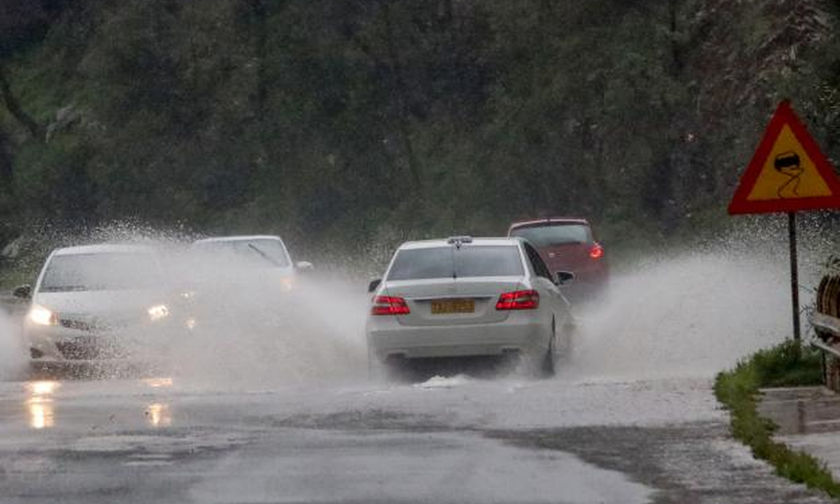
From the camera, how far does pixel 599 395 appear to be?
57.9ft

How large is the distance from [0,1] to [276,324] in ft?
180

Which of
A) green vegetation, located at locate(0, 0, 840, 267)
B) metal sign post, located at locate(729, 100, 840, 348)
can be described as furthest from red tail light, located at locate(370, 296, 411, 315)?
green vegetation, located at locate(0, 0, 840, 267)

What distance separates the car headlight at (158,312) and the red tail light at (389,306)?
5.48m

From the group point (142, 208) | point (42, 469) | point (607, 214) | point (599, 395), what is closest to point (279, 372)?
point (599, 395)

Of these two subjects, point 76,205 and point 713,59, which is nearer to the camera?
point 713,59

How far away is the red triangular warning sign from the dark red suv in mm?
15346

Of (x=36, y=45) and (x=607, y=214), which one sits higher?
(x=36, y=45)

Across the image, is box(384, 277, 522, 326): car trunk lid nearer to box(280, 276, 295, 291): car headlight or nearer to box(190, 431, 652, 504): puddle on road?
box(190, 431, 652, 504): puddle on road

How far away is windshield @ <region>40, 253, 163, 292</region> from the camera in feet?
88.3

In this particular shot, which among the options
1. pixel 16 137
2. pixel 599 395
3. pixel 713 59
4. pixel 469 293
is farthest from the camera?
pixel 16 137

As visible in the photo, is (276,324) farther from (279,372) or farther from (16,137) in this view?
(16,137)

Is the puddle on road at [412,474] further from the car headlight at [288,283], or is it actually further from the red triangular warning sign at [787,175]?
the car headlight at [288,283]

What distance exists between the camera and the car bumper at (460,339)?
20.8 m

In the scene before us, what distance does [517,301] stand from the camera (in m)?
21.0
